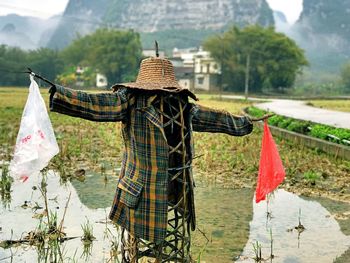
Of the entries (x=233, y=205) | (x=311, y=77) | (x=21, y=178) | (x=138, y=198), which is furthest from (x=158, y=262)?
(x=311, y=77)

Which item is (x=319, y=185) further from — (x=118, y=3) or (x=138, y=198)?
(x=118, y=3)

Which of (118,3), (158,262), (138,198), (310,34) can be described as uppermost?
(118,3)

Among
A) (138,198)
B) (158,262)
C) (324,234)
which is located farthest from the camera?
(324,234)

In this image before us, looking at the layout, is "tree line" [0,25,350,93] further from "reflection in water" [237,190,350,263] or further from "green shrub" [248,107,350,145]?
"reflection in water" [237,190,350,263]

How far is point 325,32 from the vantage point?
158 meters

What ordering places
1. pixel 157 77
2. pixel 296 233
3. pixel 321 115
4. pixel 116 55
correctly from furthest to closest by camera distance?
pixel 116 55 → pixel 321 115 → pixel 296 233 → pixel 157 77

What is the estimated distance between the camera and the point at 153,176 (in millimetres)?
3123

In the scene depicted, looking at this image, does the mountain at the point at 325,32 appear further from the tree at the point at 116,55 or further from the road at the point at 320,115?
the road at the point at 320,115

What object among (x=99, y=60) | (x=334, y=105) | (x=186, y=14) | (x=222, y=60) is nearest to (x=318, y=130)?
(x=334, y=105)

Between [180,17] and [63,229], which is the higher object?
[180,17]

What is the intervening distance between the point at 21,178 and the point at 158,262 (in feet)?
3.76

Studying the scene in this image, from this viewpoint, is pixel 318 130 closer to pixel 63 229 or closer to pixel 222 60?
pixel 63 229

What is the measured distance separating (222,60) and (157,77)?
53.6 meters

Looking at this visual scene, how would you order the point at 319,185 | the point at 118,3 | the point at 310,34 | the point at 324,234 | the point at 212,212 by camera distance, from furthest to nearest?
the point at 118,3
the point at 310,34
the point at 319,185
the point at 212,212
the point at 324,234
